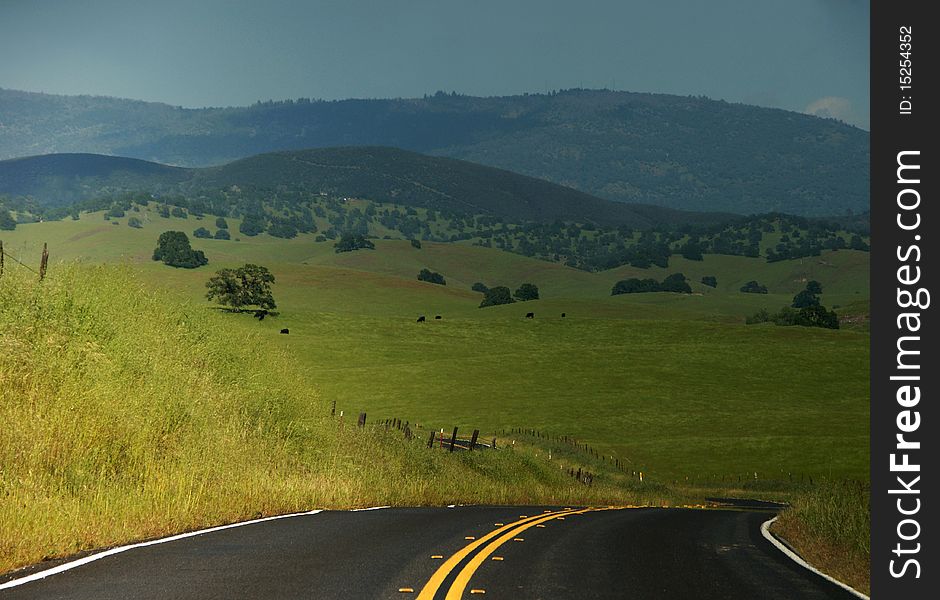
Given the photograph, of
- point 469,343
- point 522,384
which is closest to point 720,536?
point 522,384

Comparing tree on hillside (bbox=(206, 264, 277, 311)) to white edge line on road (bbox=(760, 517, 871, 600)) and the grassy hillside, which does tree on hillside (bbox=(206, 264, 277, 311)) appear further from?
white edge line on road (bbox=(760, 517, 871, 600))

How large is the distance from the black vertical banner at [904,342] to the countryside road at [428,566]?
0.98 m

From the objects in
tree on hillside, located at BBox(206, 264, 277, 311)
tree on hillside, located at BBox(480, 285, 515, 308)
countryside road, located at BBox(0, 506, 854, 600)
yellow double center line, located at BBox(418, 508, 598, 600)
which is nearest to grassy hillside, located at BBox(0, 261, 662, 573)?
countryside road, located at BBox(0, 506, 854, 600)

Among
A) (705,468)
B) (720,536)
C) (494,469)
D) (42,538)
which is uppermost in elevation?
(42,538)

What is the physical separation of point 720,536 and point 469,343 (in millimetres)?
95655

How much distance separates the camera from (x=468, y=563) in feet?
45.0

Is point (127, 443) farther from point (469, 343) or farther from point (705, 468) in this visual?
point (469, 343)

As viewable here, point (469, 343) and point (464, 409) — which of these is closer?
point (464, 409)

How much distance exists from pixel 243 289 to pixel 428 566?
117444 mm

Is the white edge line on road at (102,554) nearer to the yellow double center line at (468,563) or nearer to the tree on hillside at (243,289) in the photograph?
the yellow double center line at (468,563)

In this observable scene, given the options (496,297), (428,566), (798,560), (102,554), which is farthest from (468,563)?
(496,297)

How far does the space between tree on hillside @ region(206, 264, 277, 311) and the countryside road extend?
110 m

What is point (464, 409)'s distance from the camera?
8162 centimetres

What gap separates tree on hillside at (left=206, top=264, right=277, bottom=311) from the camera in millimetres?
126750
